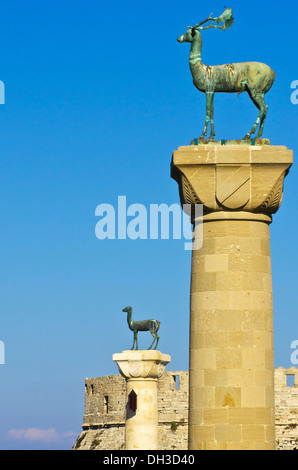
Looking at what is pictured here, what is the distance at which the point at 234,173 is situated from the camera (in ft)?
46.2

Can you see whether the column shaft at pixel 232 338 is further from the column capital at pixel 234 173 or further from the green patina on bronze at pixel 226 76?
the green patina on bronze at pixel 226 76

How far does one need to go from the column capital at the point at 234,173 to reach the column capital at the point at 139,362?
15153 millimetres

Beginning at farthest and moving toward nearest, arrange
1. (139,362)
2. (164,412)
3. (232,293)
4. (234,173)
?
(164,412) < (139,362) < (234,173) < (232,293)

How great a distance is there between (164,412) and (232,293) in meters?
46.1

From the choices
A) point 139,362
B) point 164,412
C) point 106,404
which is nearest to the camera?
point 139,362

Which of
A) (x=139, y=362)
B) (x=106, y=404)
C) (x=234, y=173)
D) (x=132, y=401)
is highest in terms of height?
(x=106, y=404)

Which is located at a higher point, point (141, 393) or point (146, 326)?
point (146, 326)

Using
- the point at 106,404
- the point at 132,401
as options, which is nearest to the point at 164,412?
the point at 106,404

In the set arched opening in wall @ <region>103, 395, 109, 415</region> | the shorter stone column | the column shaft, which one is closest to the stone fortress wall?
arched opening in wall @ <region>103, 395, 109, 415</region>

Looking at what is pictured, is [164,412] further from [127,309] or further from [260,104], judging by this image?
[260,104]

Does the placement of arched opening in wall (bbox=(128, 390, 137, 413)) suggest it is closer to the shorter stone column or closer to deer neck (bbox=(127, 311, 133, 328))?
the shorter stone column

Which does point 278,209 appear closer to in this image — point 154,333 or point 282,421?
point 154,333

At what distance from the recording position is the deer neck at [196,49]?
49.4 ft

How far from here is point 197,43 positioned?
15.1m
